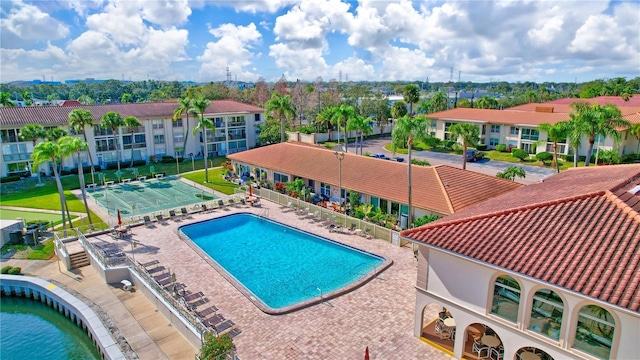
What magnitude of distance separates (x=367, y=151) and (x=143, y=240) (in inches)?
1727

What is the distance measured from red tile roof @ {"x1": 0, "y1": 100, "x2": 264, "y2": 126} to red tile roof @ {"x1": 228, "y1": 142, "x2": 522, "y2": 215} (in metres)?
25.7

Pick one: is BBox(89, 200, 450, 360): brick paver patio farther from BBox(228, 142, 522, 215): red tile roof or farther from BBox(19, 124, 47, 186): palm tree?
BBox(19, 124, 47, 186): palm tree

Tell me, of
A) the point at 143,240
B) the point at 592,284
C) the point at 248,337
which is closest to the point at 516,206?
the point at 592,284

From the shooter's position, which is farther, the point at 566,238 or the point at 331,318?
the point at 331,318

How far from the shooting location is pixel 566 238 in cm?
1459

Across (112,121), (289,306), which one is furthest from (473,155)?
(112,121)

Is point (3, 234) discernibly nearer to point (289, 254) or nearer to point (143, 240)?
point (143, 240)

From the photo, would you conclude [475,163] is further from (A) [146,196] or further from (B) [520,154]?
(A) [146,196]

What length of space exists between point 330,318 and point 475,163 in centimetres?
4521

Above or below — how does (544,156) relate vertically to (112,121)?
below

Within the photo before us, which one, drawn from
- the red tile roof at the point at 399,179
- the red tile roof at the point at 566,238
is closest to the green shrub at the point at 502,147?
the red tile roof at the point at 399,179

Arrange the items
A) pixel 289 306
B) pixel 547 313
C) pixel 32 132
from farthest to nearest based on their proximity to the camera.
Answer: pixel 32 132 → pixel 289 306 → pixel 547 313

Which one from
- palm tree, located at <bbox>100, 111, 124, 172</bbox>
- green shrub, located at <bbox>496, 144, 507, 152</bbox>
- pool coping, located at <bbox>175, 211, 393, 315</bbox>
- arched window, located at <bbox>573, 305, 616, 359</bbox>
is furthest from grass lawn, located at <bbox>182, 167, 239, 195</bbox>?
green shrub, located at <bbox>496, 144, 507, 152</bbox>

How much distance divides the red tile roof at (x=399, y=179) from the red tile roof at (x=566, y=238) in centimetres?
1125
